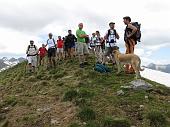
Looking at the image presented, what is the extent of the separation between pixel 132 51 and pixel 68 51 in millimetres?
12458

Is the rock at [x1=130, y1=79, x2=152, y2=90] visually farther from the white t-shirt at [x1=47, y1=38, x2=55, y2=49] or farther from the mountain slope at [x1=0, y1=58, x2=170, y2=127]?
the white t-shirt at [x1=47, y1=38, x2=55, y2=49]

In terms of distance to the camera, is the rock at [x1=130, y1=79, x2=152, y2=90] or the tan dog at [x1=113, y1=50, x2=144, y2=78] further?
the tan dog at [x1=113, y1=50, x2=144, y2=78]

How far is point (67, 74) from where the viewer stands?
23875mm


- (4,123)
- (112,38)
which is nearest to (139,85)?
(112,38)

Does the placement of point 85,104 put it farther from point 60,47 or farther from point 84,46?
point 60,47

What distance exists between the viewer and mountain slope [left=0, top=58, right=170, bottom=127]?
47.3 feet

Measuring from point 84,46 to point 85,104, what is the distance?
9643mm

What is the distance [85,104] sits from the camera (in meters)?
15.7

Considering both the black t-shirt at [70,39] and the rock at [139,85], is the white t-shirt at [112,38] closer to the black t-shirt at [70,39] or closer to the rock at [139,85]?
the rock at [139,85]

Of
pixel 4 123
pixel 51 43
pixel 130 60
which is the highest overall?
pixel 51 43

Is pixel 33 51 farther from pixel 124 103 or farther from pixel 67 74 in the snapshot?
pixel 124 103

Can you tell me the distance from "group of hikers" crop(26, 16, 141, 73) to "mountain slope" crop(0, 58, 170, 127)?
203 centimetres

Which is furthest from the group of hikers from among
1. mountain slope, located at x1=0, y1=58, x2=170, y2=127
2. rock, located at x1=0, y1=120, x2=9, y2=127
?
rock, located at x1=0, y1=120, x2=9, y2=127

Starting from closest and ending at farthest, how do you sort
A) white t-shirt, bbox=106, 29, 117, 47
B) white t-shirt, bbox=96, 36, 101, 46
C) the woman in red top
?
1. white t-shirt, bbox=106, 29, 117, 47
2. white t-shirt, bbox=96, 36, 101, 46
3. the woman in red top
